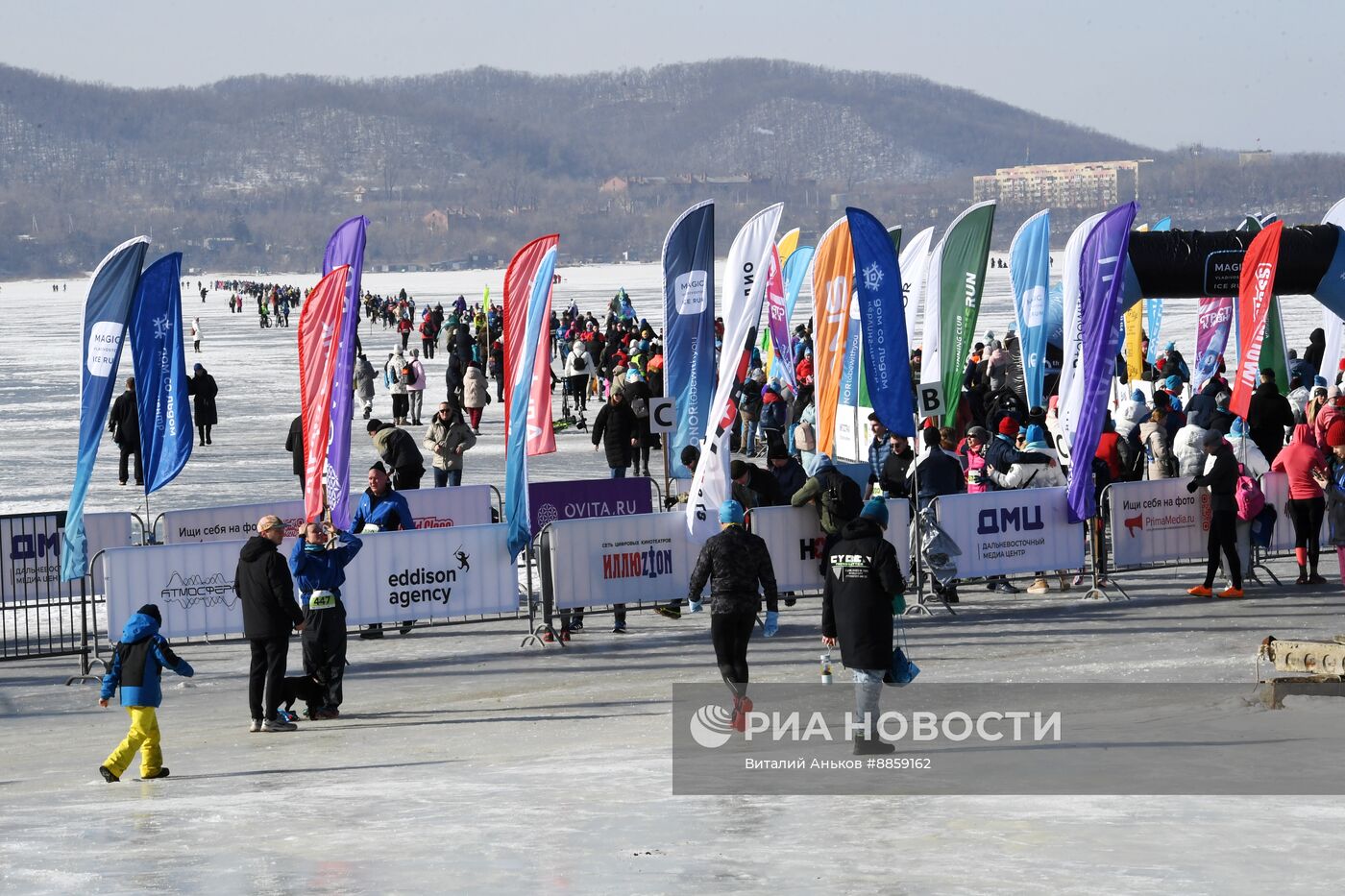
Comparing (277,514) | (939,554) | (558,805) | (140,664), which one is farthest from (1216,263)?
(140,664)

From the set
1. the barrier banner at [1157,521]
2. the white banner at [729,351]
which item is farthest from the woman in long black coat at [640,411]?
the barrier banner at [1157,521]

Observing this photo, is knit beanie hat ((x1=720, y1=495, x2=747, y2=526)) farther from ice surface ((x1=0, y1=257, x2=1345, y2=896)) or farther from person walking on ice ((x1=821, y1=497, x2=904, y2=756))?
ice surface ((x1=0, y1=257, x2=1345, y2=896))

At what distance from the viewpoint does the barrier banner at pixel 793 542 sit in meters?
13.5

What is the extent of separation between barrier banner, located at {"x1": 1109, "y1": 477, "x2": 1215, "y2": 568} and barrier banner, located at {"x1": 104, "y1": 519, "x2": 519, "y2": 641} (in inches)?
193

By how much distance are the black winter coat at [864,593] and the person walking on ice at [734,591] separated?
31.7 inches

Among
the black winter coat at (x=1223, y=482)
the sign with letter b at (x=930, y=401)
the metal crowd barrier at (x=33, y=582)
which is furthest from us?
the sign with letter b at (x=930, y=401)

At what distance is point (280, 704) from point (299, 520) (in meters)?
3.78

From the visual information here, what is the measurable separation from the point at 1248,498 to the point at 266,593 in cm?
766

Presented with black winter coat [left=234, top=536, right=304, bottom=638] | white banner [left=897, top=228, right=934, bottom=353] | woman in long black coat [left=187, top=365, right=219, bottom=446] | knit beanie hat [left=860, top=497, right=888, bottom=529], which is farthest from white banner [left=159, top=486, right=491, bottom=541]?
woman in long black coat [left=187, top=365, right=219, bottom=446]

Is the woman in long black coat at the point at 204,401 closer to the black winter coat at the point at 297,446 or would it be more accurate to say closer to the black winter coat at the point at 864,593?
the black winter coat at the point at 297,446

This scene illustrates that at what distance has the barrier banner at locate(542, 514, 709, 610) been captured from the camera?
43.0ft

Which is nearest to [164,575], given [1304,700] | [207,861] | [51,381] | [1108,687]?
[207,861]

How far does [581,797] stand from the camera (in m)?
8.30

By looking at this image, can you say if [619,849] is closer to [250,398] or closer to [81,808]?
[81,808]
